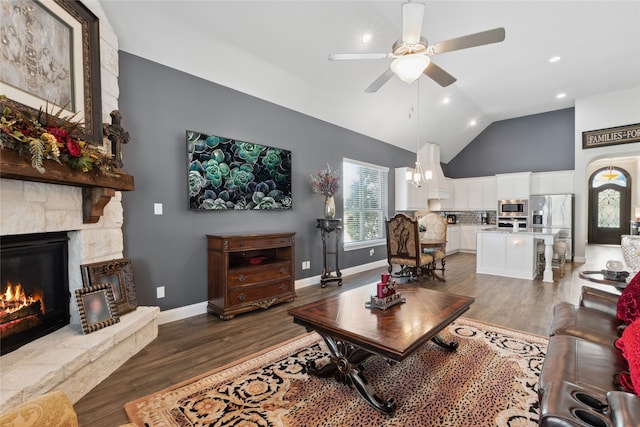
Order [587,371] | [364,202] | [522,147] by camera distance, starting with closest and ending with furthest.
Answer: [587,371] → [364,202] → [522,147]

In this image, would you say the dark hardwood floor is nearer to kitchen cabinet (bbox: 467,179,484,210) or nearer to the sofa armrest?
the sofa armrest

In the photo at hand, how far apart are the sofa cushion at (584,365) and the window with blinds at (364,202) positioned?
3999 millimetres

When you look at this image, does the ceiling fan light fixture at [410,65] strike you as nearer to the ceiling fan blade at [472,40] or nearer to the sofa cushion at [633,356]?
the ceiling fan blade at [472,40]

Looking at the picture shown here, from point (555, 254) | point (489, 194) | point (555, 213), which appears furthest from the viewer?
point (489, 194)

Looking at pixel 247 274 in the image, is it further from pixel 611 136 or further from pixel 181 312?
pixel 611 136

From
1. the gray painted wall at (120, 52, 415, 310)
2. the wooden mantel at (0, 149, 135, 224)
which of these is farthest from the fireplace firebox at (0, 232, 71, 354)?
the gray painted wall at (120, 52, 415, 310)

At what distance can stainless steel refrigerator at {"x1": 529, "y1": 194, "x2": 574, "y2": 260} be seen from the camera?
22.4ft

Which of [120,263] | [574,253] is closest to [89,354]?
[120,263]

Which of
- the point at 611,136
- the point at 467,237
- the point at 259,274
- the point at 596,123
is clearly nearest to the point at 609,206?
the point at 611,136

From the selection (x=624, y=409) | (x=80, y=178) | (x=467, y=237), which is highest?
(x=80, y=178)

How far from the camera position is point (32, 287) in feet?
7.00

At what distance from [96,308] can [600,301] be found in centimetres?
388

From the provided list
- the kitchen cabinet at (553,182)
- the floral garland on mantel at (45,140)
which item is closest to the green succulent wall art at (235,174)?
the floral garland on mantel at (45,140)

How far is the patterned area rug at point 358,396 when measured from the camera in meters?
1.67
